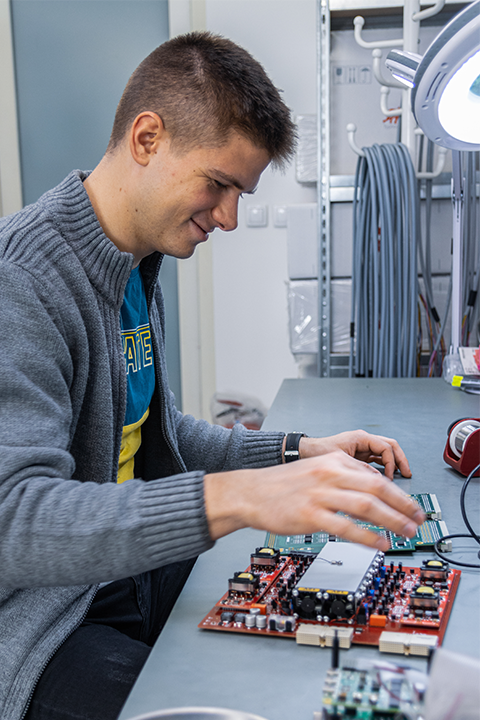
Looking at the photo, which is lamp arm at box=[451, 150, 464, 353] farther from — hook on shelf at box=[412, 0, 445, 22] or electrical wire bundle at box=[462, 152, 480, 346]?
hook on shelf at box=[412, 0, 445, 22]

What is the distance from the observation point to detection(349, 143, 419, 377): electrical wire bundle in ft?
7.00

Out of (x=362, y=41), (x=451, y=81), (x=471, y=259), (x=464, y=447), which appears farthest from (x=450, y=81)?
(x=362, y=41)

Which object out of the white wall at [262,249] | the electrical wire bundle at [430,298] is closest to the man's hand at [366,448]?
the electrical wire bundle at [430,298]

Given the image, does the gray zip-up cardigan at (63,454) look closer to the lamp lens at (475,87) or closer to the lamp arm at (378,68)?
the lamp lens at (475,87)

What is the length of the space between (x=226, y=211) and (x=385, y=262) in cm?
129

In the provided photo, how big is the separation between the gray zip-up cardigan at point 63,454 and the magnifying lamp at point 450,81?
550 millimetres

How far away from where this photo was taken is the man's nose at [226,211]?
3.25ft

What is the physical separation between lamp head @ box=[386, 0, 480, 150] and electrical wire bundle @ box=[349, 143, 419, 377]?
95 centimetres

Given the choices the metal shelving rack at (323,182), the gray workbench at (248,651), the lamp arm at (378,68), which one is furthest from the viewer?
the metal shelving rack at (323,182)

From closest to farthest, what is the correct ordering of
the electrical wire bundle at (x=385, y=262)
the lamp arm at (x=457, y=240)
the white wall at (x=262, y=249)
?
the lamp arm at (x=457, y=240) < the electrical wire bundle at (x=385, y=262) < the white wall at (x=262, y=249)

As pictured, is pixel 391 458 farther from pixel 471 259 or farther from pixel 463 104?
pixel 471 259

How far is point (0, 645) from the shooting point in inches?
29.7

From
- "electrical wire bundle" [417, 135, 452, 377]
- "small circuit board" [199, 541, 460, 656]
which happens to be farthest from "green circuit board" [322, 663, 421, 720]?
"electrical wire bundle" [417, 135, 452, 377]

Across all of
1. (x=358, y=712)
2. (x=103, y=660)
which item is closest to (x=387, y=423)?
(x=103, y=660)
